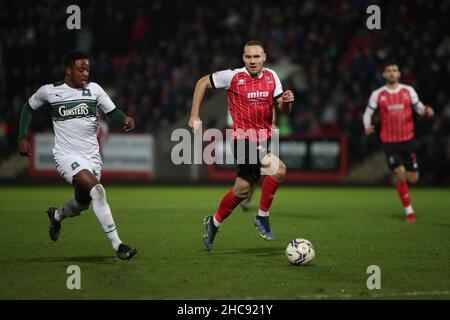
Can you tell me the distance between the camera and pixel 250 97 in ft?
32.1

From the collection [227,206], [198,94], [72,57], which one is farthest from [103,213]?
[198,94]

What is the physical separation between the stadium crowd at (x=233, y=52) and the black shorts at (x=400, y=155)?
27.4 ft

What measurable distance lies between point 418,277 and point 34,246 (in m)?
4.78

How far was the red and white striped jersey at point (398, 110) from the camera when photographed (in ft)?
45.1

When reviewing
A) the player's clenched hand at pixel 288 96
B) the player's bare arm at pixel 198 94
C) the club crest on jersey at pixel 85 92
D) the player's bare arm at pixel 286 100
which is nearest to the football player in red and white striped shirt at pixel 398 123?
the player's bare arm at pixel 286 100

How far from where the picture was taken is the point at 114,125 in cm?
2656

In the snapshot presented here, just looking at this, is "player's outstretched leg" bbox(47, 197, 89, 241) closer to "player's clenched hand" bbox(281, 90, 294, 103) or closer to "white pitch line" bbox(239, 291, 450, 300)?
"player's clenched hand" bbox(281, 90, 294, 103)

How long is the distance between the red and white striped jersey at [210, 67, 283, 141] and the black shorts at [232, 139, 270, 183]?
0.09 metres

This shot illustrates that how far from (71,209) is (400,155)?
636 centimetres

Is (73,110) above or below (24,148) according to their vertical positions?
above

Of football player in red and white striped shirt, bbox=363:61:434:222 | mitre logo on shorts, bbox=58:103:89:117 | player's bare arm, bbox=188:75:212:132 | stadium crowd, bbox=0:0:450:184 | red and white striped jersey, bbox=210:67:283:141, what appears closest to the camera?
mitre logo on shorts, bbox=58:103:89:117

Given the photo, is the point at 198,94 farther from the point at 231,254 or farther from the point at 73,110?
the point at 231,254

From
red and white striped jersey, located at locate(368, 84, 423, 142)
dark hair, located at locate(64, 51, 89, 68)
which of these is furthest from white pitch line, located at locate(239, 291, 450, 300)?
red and white striped jersey, located at locate(368, 84, 423, 142)

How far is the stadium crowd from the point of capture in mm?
23500
